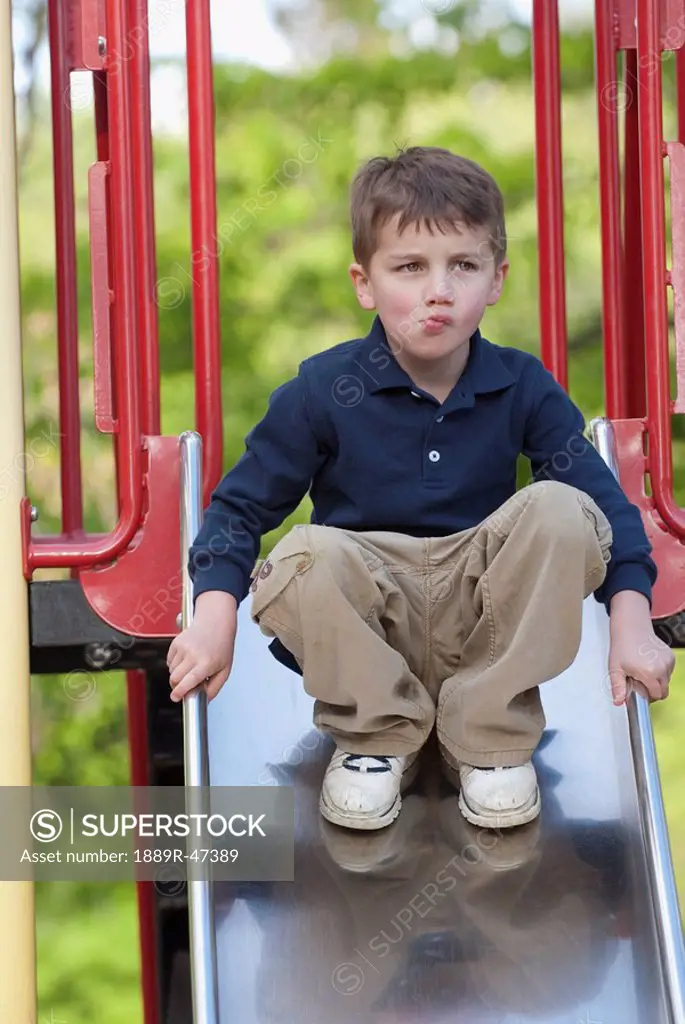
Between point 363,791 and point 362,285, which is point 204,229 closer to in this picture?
point 362,285

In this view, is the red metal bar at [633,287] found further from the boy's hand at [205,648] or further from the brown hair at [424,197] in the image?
the boy's hand at [205,648]

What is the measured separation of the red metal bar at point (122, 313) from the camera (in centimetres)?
198

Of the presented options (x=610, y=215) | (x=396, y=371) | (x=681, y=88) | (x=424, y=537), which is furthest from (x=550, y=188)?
(x=424, y=537)

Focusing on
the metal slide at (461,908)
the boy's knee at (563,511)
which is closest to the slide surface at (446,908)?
the metal slide at (461,908)

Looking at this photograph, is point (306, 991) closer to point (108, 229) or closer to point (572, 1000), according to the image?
point (572, 1000)

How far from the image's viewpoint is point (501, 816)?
170 cm

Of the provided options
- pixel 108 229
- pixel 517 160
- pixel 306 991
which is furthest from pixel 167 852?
pixel 517 160

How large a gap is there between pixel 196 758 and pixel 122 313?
71 cm

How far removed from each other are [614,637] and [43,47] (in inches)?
237

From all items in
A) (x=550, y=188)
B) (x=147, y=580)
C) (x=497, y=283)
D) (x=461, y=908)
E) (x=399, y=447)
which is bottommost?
(x=461, y=908)

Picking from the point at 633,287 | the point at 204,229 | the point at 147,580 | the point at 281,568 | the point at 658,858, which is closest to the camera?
the point at 658,858

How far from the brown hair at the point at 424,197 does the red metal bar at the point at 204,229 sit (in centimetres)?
36

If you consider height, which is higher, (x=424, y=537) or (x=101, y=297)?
(x=101, y=297)

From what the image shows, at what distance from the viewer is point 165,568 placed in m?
1.99
